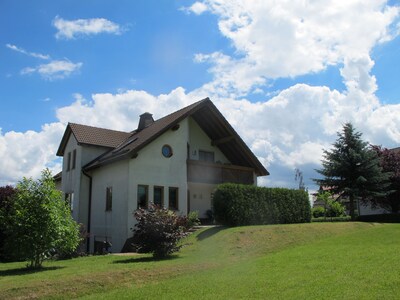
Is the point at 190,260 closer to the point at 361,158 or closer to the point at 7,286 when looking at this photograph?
the point at 7,286

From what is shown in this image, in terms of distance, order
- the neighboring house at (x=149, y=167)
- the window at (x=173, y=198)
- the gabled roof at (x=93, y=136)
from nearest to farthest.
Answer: the neighboring house at (x=149, y=167) → the window at (x=173, y=198) → the gabled roof at (x=93, y=136)

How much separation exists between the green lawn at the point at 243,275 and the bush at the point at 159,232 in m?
0.58

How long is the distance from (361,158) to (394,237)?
14211 millimetres

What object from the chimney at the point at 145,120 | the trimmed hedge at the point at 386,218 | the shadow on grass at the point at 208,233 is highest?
the chimney at the point at 145,120

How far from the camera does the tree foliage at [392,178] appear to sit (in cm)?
3300

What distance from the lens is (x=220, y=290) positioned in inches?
382

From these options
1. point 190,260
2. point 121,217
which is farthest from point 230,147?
point 190,260

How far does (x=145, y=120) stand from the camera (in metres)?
31.1

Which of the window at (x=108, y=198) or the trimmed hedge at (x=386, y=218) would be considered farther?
the trimmed hedge at (x=386, y=218)

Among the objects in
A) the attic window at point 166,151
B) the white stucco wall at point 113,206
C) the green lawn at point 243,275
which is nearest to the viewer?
the green lawn at point 243,275

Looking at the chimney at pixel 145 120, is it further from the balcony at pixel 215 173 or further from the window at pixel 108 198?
the window at pixel 108 198

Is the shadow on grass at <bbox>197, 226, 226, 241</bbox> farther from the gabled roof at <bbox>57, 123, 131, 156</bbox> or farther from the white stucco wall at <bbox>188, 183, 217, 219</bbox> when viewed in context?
the gabled roof at <bbox>57, 123, 131, 156</bbox>

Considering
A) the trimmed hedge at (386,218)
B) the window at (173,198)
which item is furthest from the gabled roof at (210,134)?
the trimmed hedge at (386,218)

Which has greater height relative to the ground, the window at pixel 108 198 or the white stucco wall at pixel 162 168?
the white stucco wall at pixel 162 168
